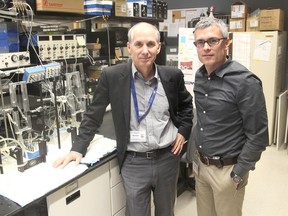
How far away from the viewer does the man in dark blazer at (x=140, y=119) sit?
1695mm

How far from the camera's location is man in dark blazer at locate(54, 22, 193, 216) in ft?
5.56

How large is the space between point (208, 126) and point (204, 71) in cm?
34

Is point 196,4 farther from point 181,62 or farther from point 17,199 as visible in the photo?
point 17,199

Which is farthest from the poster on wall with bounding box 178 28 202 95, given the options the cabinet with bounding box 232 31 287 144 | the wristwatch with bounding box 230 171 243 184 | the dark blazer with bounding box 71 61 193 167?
the wristwatch with bounding box 230 171 243 184

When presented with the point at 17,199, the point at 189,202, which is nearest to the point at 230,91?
the point at 17,199

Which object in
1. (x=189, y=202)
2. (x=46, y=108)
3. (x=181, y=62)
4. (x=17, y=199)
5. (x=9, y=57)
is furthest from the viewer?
(x=181, y=62)

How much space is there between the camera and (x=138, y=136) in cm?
171

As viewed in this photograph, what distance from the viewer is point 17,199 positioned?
4.44 ft

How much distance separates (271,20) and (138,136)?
322cm

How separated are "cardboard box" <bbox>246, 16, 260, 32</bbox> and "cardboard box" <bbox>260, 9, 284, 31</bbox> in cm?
5

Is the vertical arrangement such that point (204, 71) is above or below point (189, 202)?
above

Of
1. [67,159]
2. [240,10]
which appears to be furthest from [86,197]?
[240,10]

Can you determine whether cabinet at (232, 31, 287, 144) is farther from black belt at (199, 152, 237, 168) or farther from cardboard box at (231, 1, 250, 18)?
black belt at (199, 152, 237, 168)

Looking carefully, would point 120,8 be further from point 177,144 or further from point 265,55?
point 265,55
